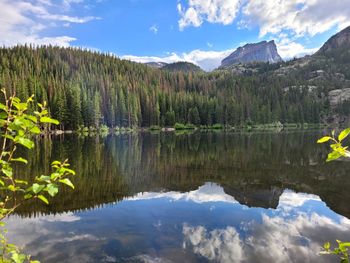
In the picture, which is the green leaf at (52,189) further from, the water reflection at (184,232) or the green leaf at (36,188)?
the water reflection at (184,232)

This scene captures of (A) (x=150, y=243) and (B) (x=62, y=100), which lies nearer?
(A) (x=150, y=243)

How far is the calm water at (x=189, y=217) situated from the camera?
→ 12.0 meters

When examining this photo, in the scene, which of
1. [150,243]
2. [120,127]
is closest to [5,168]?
[150,243]

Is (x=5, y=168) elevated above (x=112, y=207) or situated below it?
above

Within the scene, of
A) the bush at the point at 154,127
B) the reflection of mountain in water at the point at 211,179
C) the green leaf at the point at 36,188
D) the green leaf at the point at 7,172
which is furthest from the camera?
the bush at the point at 154,127

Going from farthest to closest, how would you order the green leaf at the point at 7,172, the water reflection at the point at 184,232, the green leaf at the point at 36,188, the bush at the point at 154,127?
the bush at the point at 154,127
the water reflection at the point at 184,232
the green leaf at the point at 7,172
the green leaf at the point at 36,188

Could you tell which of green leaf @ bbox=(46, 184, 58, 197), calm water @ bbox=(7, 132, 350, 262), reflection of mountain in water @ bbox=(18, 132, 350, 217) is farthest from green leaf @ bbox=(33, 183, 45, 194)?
reflection of mountain in water @ bbox=(18, 132, 350, 217)

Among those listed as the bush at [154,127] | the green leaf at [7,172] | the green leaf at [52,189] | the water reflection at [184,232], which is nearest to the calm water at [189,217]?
the water reflection at [184,232]

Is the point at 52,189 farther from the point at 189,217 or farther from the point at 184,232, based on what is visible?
the point at 189,217

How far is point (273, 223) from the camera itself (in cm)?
1568

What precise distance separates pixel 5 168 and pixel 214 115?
589 ft

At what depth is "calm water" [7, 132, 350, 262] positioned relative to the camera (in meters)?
12.0

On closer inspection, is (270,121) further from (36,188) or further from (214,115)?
(36,188)

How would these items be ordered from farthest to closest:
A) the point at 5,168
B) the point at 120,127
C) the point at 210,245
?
1. the point at 120,127
2. the point at 210,245
3. the point at 5,168
